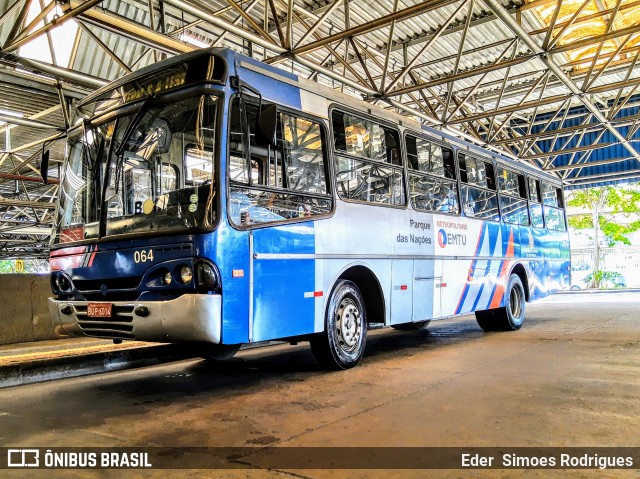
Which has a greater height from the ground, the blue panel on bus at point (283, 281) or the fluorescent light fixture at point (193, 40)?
the fluorescent light fixture at point (193, 40)

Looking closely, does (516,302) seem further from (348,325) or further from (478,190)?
(348,325)

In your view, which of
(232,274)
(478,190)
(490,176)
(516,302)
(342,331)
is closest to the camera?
(232,274)

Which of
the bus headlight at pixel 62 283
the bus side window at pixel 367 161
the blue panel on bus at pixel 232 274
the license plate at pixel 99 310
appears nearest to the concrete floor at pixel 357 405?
the blue panel on bus at pixel 232 274

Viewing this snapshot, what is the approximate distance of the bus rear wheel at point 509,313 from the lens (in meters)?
10.5

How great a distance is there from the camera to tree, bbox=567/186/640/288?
2947cm

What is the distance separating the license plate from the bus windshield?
2.28ft

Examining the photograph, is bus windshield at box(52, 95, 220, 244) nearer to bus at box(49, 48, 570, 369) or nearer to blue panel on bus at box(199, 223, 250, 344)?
bus at box(49, 48, 570, 369)

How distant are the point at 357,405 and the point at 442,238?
13.5 ft

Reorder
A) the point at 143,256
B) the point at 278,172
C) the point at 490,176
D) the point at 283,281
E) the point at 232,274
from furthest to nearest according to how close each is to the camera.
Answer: the point at 490,176
the point at 278,172
the point at 283,281
the point at 143,256
the point at 232,274

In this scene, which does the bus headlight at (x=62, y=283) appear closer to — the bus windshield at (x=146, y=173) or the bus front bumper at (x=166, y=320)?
the bus windshield at (x=146, y=173)

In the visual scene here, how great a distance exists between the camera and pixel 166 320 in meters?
4.80

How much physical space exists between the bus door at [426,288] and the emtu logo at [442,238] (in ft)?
0.87

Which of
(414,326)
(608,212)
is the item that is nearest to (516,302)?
(414,326)

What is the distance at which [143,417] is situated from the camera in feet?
15.5
